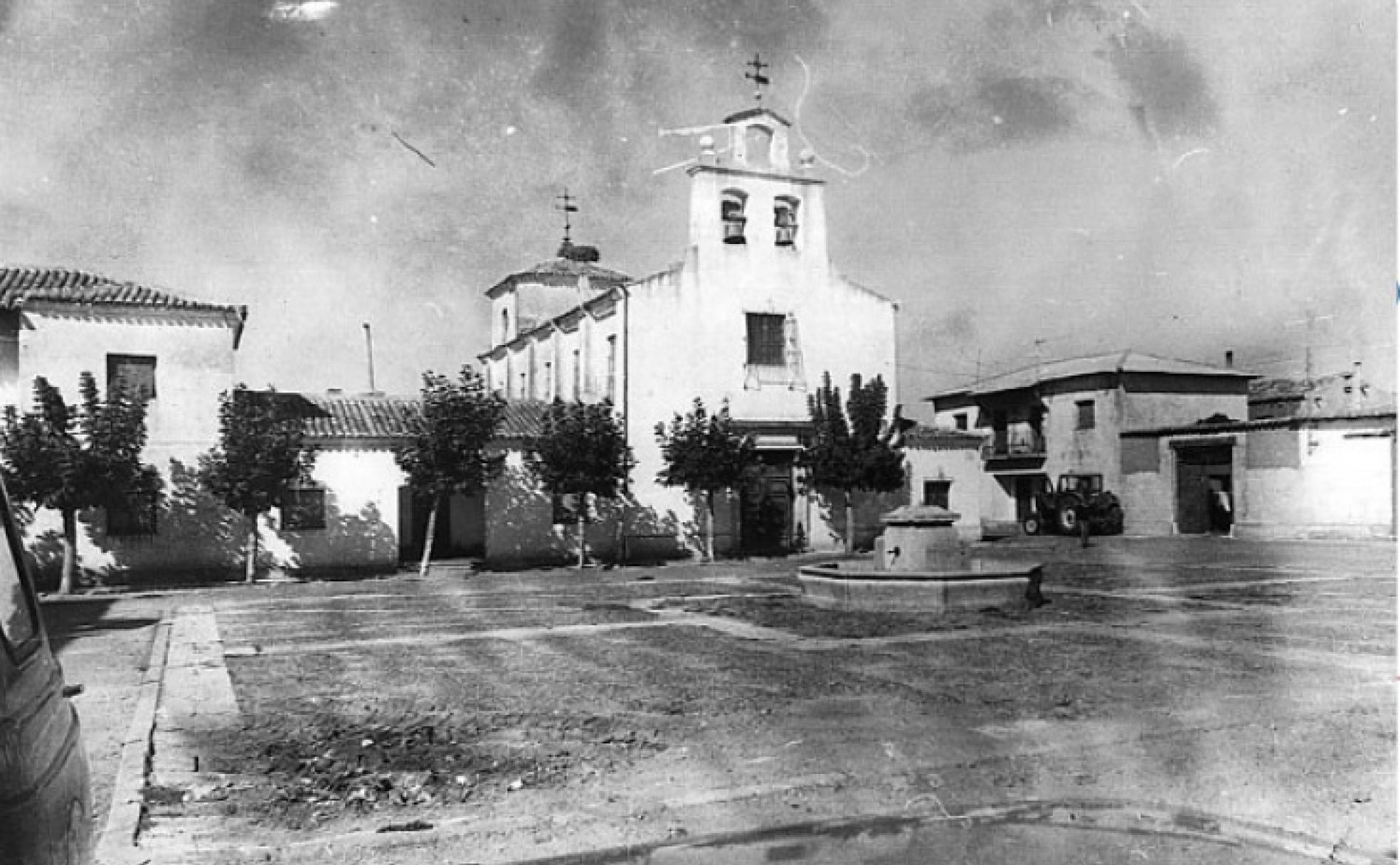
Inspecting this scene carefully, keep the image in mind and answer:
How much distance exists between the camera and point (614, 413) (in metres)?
23.6

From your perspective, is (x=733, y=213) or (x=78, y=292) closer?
(x=78, y=292)

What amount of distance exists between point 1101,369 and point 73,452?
28038 mm

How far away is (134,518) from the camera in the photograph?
61.6ft

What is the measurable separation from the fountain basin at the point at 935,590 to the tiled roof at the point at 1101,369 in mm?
22272

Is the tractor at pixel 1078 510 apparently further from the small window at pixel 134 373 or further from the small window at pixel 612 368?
the small window at pixel 134 373

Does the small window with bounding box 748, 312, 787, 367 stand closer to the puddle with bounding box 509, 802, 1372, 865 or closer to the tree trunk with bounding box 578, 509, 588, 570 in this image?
the tree trunk with bounding box 578, 509, 588, 570

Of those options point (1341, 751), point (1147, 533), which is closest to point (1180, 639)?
point (1341, 751)

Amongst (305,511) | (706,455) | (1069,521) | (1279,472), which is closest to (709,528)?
(706,455)

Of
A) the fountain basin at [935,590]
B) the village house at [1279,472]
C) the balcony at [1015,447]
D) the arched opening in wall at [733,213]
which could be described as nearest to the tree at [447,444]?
the arched opening in wall at [733,213]

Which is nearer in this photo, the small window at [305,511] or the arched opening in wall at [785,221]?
the small window at [305,511]

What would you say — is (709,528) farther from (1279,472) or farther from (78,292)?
(1279,472)

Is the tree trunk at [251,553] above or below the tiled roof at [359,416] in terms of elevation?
below

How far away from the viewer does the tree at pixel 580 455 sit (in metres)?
20.8

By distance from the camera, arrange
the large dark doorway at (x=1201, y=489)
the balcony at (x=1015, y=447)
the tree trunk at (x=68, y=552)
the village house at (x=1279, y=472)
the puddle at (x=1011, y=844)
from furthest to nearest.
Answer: the balcony at (x=1015, y=447)
the large dark doorway at (x=1201, y=489)
the village house at (x=1279, y=472)
the tree trunk at (x=68, y=552)
the puddle at (x=1011, y=844)
